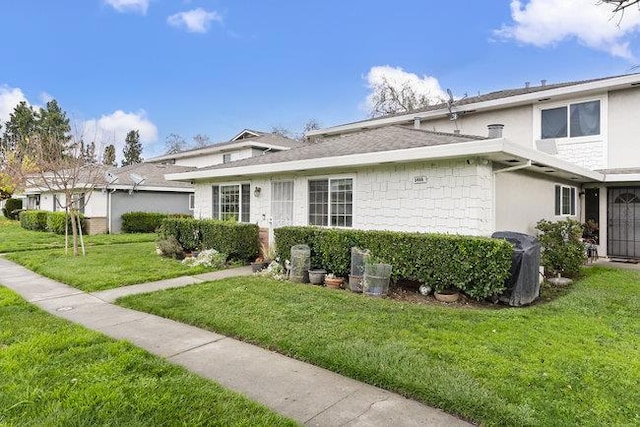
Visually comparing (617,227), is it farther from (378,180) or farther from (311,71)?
(311,71)

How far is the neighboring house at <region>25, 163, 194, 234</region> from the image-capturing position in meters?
19.2

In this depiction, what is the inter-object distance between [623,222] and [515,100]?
493 cm

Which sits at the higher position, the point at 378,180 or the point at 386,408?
the point at 378,180

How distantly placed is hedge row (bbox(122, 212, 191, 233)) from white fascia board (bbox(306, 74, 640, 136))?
10023mm

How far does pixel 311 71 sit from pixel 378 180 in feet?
55.4

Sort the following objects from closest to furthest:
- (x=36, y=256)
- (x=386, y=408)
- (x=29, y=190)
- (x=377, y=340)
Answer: (x=386, y=408) → (x=377, y=340) → (x=36, y=256) → (x=29, y=190)

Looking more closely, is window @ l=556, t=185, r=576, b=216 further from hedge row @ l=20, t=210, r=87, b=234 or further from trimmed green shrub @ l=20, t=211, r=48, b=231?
trimmed green shrub @ l=20, t=211, r=48, b=231

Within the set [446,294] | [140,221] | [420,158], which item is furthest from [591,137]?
[140,221]

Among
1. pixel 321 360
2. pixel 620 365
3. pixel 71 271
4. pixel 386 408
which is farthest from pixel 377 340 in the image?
pixel 71 271

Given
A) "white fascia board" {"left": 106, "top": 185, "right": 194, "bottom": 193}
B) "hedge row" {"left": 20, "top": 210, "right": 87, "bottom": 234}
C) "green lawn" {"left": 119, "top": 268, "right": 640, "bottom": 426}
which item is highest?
"white fascia board" {"left": 106, "top": 185, "right": 194, "bottom": 193}

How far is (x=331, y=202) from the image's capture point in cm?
963

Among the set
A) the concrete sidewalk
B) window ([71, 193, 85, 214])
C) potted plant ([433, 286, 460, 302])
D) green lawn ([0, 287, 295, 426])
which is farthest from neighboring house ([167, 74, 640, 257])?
green lawn ([0, 287, 295, 426])

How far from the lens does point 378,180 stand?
28.5ft

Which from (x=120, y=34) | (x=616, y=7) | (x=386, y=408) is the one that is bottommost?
(x=386, y=408)
